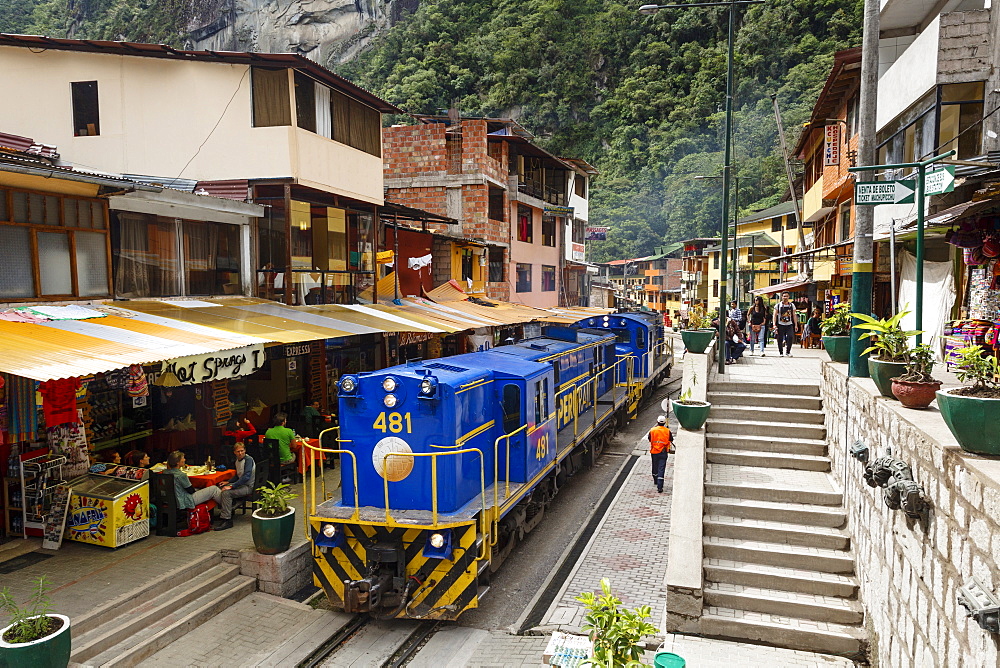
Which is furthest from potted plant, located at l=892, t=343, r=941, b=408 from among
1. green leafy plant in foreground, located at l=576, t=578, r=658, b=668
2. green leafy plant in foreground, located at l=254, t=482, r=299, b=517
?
green leafy plant in foreground, located at l=254, t=482, r=299, b=517

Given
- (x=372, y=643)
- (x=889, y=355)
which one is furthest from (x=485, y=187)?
(x=889, y=355)

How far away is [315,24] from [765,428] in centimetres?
8289

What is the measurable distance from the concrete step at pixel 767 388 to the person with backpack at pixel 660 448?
4.27 ft

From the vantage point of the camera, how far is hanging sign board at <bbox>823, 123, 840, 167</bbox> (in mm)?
19922

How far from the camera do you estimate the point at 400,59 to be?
64.8 meters

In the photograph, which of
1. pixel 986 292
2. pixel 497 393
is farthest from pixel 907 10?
pixel 497 393

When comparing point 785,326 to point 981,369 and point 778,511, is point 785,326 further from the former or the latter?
point 981,369

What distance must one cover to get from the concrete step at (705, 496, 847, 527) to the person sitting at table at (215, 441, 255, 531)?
22.8 feet

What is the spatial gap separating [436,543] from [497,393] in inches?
98.3

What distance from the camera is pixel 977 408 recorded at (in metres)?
4.07

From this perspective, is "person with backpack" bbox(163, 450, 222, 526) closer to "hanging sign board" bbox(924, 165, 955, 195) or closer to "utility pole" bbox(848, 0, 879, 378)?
"utility pole" bbox(848, 0, 879, 378)

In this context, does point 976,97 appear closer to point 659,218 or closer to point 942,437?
point 942,437

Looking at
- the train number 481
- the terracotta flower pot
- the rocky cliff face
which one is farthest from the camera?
the rocky cliff face

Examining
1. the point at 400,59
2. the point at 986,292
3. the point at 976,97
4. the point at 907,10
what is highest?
the point at 400,59
